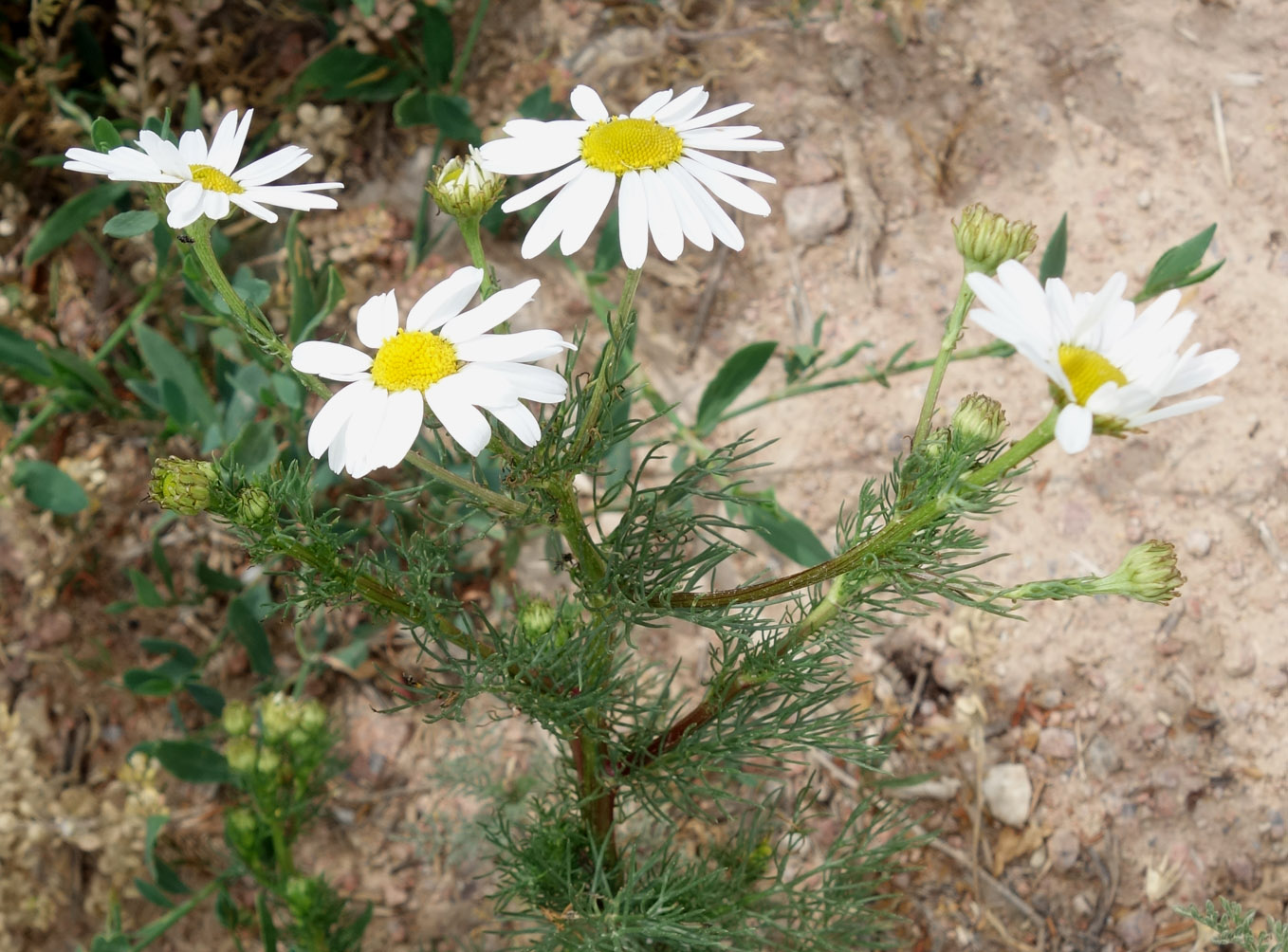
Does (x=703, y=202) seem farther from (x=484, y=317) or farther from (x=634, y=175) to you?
(x=484, y=317)

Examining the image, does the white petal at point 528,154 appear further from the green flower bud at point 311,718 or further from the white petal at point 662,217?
the green flower bud at point 311,718

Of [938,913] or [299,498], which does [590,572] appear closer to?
[299,498]

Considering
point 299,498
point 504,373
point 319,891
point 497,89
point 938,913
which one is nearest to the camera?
point 504,373

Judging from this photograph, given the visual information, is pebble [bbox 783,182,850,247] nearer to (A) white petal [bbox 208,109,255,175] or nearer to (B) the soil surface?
(B) the soil surface

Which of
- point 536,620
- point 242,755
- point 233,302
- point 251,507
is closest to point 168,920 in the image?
point 242,755

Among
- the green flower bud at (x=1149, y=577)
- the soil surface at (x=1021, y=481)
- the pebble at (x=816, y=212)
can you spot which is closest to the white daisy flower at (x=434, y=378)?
the green flower bud at (x=1149, y=577)

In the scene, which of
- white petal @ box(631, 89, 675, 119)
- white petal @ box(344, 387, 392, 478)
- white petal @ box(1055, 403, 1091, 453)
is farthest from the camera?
white petal @ box(631, 89, 675, 119)

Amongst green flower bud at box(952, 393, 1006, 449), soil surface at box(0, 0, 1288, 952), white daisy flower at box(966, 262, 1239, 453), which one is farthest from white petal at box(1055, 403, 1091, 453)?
soil surface at box(0, 0, 1288, 952)

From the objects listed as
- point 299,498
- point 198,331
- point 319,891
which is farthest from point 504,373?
point 198,331
